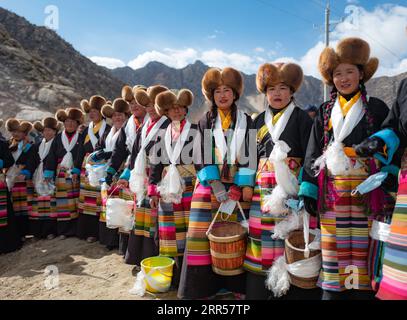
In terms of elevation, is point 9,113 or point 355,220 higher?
point 9,113

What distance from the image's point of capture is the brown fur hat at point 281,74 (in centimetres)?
288

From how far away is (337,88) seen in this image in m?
2.61

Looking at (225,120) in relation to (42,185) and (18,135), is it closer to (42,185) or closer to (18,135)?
(42,185)

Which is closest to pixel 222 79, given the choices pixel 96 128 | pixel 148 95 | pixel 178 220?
pixel 148 95

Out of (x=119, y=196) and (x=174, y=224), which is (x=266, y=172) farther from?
(x=119, y=196)

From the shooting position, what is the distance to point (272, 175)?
2.81 metres

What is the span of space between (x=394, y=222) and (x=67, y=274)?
378 cm

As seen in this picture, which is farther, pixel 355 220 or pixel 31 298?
pixel 31 298

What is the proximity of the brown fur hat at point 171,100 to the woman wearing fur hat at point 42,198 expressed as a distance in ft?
10.5

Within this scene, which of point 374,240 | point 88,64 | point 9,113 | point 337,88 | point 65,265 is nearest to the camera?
point 374,240

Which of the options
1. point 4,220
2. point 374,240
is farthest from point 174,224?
point 4,220

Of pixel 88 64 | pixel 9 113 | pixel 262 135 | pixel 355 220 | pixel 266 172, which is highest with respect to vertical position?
pixel 88 64

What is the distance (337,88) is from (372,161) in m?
0.60

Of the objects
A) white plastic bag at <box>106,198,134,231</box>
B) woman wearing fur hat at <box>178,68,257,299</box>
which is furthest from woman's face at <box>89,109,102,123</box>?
woman wearing fur hat at <box>178,68,257,299</box>
